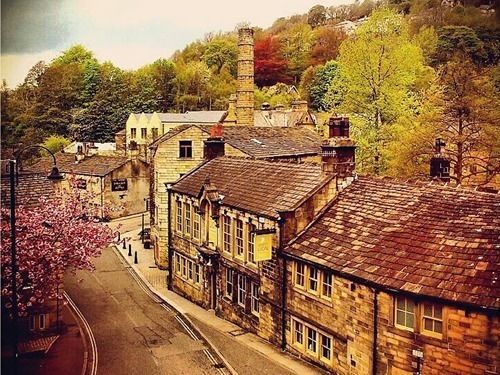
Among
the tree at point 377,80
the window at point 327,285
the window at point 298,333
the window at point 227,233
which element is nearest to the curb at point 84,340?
the window at point 227,233

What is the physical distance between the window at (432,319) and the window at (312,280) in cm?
283

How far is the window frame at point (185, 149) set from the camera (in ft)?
70.2

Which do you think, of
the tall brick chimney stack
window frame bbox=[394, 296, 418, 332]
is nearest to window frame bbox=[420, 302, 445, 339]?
window frame bbox=[394, 296, 418, 332]

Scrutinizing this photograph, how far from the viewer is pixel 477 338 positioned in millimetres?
8266

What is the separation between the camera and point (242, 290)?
1435 centimetres

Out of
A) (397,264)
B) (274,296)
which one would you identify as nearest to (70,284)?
(274,296)

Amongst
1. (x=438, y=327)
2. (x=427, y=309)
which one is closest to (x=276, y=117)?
(x=427, y=309)

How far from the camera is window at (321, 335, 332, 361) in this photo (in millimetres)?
11047

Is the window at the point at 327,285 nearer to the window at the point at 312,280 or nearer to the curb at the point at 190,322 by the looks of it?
the window at the point at 312,280

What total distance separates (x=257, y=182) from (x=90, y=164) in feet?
66.6

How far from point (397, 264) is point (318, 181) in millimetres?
3762

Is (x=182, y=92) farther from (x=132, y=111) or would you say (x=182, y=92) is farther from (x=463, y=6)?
(x=463, y=6)

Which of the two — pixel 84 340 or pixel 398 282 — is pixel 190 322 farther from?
pixel 398 282

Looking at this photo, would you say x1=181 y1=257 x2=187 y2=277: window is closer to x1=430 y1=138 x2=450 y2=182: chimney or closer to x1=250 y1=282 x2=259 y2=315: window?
x1=250 y1=282 x2=259 y2=315: window
